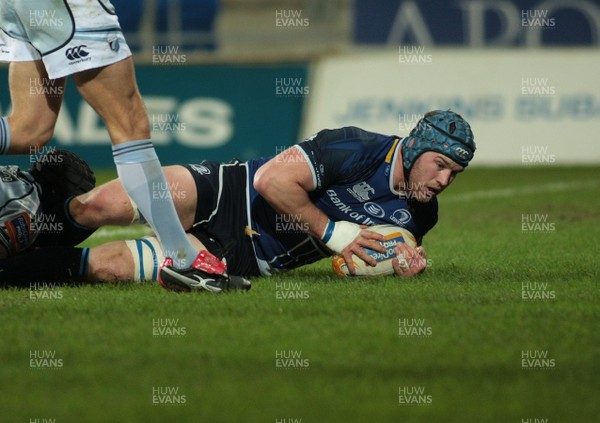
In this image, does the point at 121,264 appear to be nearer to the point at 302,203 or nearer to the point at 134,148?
the point at 134,148

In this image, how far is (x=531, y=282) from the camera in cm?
579

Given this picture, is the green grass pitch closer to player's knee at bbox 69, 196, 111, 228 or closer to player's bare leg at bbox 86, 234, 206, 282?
player's bare leg at bbox 86, 234, 206, 282

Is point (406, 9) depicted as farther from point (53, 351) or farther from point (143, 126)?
point (53, 351)

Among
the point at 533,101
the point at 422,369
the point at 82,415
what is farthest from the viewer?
the point at 533,101

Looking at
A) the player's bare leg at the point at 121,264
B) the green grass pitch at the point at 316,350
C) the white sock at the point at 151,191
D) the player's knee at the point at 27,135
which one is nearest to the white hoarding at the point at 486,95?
the green grass pitch at the point at 316,350

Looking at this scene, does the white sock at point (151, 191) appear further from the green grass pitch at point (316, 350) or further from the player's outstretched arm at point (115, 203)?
the player's outstretched arm at point (115, 203)

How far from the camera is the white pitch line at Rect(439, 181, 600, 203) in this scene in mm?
11241

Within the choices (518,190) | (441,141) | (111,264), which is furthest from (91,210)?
(518,190)

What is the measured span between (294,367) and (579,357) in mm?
1081

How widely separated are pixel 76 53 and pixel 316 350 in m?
1.83

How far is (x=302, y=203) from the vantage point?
5602 millimetres

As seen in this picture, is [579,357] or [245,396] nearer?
[245,396]

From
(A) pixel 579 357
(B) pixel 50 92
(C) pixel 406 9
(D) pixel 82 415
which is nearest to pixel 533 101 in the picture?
(C) pixel 406 9

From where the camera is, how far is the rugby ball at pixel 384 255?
5789 millimetres
